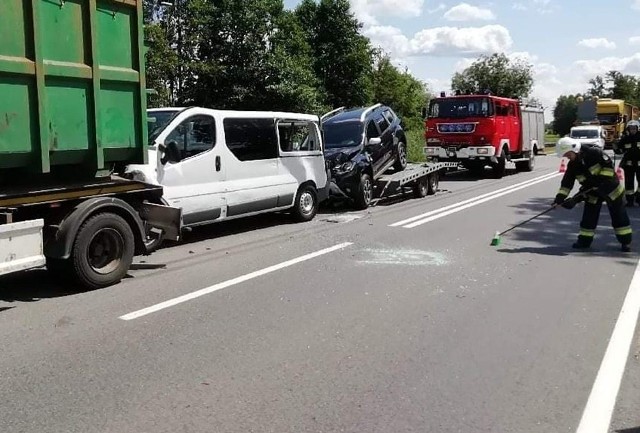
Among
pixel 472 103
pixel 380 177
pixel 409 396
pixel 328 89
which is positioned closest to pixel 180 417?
pixel 409 396

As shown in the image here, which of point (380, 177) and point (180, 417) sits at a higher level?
point (380, 177)

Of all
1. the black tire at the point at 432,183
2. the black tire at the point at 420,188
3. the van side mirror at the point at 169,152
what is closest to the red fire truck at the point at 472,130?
the black tire at the point at 432,183

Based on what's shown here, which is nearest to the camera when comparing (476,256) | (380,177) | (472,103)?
(476,256)

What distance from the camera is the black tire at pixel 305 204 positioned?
38.2 feet

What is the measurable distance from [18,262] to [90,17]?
244 centimetres

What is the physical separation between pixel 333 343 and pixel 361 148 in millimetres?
9097

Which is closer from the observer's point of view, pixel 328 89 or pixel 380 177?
pixel 380 177

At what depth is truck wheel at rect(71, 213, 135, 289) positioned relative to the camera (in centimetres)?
650

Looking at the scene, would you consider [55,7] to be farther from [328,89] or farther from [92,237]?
[328,89]

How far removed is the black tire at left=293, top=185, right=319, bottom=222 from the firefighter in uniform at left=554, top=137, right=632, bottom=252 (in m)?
4.46

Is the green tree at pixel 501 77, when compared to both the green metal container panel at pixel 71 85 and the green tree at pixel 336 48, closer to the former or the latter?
the green tree at pixel 336 48

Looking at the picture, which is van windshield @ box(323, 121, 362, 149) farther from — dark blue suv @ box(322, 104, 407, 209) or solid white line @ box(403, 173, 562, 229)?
solid white line @ box(403, 173, 562, 229)

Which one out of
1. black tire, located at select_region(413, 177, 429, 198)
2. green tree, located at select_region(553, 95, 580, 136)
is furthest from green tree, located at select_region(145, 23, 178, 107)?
green tree, located at select_region(553, 95, 580, 136)

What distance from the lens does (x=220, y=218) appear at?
9.68 metres
